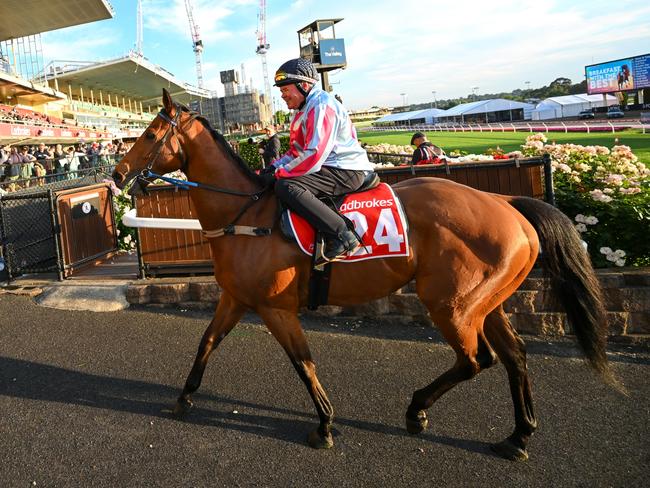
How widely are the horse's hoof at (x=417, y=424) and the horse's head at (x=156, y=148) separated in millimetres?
2699

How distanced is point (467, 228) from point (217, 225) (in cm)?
191

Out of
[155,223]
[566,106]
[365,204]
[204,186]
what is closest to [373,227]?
[365,204]

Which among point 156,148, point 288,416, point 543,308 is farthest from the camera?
point 543,308

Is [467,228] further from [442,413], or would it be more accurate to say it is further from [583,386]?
[583,386]

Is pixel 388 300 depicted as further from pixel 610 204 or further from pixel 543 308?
pixel 610 204

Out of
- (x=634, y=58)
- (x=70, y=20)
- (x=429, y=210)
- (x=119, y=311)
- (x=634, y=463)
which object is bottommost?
(x=634, y=463)

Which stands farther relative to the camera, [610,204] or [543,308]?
[610,204]

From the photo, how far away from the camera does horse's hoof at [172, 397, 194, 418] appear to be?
160 inches

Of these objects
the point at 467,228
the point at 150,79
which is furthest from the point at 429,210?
the point at 150,79

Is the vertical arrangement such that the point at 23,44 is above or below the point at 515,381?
above

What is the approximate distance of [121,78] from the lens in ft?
219

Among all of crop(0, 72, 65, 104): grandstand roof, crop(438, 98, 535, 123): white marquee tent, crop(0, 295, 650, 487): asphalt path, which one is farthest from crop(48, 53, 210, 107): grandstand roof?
crop(0, 295, 650, 487): asphalt path

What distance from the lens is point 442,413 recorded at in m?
3.97

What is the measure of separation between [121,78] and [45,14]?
2721 centimetres
